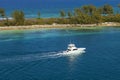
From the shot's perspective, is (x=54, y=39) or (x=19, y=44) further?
(x=54, y=39)

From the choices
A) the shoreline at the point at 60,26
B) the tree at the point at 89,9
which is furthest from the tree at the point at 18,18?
the tree at the point at 89,9

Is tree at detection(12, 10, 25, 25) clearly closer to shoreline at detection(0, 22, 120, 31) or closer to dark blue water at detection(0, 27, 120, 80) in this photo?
shoreline at detection(0, 22, 120, 31)

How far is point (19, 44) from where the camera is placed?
74.7m

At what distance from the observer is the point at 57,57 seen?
59156mm

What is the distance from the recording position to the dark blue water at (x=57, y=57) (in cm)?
4840

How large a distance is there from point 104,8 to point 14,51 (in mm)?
59949

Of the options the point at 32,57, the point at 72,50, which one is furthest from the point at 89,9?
the point at 32,57

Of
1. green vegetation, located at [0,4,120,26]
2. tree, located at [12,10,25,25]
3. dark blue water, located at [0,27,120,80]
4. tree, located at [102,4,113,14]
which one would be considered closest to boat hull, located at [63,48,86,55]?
dark blue water, located at [0,27,120,80]

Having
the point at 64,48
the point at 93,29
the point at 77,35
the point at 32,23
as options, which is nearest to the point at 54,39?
the point at 77,35

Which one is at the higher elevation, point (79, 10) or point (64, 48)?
point (79, 10)

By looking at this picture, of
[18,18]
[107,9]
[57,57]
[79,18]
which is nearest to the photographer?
[57,57]

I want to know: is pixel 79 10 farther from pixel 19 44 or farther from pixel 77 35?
pixel 19 44

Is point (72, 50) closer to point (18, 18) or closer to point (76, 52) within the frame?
point (76, 52)

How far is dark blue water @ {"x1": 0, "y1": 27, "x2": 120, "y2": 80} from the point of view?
159 ft
